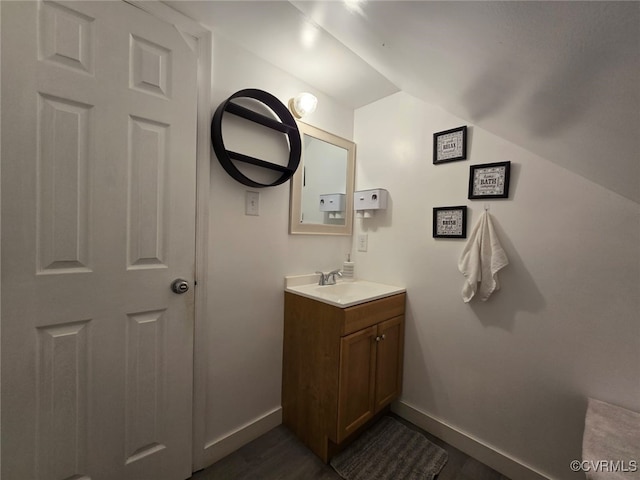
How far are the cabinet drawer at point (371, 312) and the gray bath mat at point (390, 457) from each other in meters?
0.71

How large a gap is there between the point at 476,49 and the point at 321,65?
1.05 meters

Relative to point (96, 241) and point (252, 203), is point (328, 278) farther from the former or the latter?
point (96, 241)

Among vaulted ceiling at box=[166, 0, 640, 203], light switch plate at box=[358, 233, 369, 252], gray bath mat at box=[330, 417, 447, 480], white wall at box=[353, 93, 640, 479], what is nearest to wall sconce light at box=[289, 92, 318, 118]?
vaulted ceiling at box=[166, 0, 640, 203]

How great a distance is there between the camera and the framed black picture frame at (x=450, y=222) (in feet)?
4.83

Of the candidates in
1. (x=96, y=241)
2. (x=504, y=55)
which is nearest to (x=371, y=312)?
(x=504, y=55)

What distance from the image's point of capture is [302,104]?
158 centimetres

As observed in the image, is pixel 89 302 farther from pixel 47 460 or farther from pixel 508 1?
pixel 508 1

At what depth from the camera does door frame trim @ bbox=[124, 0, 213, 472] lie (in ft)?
4.15

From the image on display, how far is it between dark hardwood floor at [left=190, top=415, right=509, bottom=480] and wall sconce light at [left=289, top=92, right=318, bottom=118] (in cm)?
200

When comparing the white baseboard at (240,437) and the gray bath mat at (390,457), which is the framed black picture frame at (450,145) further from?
the white baseboard at (240,437)

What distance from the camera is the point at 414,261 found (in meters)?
1.69

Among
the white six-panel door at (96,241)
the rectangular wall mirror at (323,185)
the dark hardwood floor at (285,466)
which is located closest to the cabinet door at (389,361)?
the dark hardwood floor at (285,466)

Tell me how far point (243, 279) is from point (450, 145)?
4.81ft

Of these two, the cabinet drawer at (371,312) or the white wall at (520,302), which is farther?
the cabinet drawer at (371,312)
